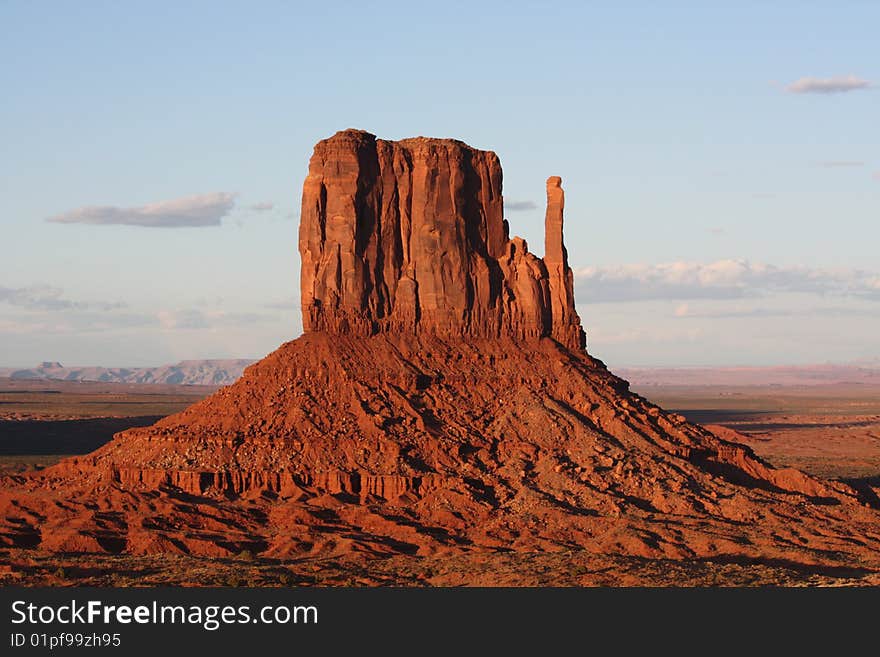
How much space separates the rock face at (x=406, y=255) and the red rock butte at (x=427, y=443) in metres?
0.12

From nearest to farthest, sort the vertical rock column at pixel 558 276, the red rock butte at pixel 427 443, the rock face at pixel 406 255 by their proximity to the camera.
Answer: the red rock butte at pixel 427 443 → the rock face at pixel 406 255 → the vertical rock column at pixel 558 276

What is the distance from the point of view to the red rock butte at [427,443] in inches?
2955

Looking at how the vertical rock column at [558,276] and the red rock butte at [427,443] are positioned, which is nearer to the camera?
the red rock butte at [427,443]

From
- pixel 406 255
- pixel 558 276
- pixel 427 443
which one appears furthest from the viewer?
pixel 558 276

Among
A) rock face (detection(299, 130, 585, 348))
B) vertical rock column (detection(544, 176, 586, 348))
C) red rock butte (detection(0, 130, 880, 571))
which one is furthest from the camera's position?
vertical rock column (detection(544, 176, 586, 348))

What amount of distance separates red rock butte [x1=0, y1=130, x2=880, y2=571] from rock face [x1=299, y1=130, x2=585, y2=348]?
12 cm

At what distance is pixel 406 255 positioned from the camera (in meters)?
91.5

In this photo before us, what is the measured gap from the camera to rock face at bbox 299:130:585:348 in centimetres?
8969

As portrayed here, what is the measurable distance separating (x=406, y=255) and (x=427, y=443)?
13.5 m

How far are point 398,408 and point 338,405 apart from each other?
3293mm

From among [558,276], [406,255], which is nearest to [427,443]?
[406,255]

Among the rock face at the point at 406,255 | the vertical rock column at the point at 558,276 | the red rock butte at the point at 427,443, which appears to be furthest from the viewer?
the vertical rock column at the point at 558,276

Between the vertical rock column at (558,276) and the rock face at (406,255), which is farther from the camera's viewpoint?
the vertical rock column at (558,276)

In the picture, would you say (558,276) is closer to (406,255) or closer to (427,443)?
(406,255)
